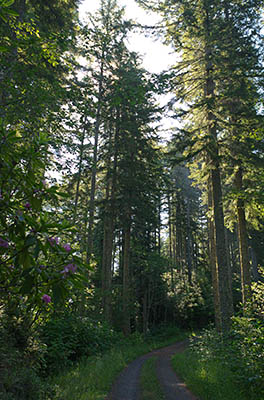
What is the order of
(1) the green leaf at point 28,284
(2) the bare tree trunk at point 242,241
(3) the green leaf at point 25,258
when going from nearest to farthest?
(1) the green leaf at point 28,284 → (3) the green leaf at point 25,258 → (2) the bare tree trunk at point 242,241

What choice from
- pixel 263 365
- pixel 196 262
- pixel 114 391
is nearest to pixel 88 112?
pixel 263 365

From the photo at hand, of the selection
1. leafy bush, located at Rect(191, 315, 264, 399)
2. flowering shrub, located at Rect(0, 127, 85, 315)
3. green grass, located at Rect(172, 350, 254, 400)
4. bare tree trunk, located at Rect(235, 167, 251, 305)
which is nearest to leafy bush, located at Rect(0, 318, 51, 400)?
flowering shrub, located at Rect(0, 127, 85, 315)

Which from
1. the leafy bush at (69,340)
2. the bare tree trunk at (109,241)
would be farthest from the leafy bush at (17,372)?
the bare tree trunk at (109,241)

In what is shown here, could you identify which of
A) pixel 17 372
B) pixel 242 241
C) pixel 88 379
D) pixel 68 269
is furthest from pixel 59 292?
pixel 242 241

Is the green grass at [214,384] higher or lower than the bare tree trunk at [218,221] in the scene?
lower

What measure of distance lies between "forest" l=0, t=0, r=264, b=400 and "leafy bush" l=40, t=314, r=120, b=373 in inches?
2.2

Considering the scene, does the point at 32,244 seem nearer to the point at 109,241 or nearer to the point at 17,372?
the point at 17,372

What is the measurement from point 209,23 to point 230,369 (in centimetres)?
1335

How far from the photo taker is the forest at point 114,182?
257cm

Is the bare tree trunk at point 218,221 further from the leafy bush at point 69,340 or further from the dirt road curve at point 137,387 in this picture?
the leafy bush at point 69,340

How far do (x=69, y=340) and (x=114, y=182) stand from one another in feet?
36.9

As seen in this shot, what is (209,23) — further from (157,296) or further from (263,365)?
(157,296)

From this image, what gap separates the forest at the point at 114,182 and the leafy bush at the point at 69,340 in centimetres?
6

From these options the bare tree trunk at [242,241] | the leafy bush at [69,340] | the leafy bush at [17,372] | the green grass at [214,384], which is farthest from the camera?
the bare tree trunk at [242,241]
